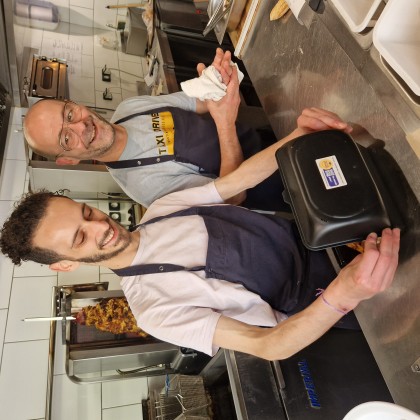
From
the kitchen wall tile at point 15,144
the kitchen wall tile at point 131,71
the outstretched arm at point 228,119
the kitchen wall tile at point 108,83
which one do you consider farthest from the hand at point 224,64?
the kitchen wall tile at point 131,71

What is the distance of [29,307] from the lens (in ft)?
9.10

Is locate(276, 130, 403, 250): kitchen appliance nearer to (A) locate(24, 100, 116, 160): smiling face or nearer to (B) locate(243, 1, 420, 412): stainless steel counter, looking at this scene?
(B) locate(243, 1, 420, 412): stainless steel counter

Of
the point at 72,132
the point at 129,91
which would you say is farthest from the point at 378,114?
the point at 129,91

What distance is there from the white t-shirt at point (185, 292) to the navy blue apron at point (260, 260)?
0.03 m

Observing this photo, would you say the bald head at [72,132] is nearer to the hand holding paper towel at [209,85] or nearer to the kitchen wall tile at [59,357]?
the hand holding paper towel at [209,85]

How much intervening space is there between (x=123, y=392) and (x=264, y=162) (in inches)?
90.9

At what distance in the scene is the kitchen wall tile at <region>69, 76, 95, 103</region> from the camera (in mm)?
4223

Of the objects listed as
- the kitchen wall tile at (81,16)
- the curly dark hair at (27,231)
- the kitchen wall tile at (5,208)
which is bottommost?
the kitchen wall tile at (5,208)

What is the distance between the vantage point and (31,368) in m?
2.58

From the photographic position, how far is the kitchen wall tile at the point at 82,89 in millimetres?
4223

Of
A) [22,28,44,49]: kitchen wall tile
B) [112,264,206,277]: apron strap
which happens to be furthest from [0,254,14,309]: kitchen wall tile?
[22,28,44,49]: kitchen wall tile

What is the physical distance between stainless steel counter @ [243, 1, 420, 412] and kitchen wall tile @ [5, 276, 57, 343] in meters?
2.50

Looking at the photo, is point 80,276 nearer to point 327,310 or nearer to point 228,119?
point 228,119

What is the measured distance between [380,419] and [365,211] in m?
0.42
